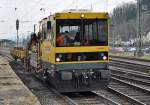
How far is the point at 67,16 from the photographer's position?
16641mm

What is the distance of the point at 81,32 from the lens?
1688 centimetres

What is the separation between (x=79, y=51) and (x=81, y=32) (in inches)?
32.0

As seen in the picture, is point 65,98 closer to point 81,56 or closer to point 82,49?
point 81,56

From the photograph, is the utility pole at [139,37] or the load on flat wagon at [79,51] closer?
the load on flat wagon at [79,51]

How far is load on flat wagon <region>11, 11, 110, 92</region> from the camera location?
1646cm

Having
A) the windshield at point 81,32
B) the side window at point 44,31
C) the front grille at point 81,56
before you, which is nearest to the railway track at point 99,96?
the front grille at point 81,56

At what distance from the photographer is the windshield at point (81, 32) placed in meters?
16.6

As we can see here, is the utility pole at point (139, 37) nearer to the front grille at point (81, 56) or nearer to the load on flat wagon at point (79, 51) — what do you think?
the load on flat wagon at point (79, 51)

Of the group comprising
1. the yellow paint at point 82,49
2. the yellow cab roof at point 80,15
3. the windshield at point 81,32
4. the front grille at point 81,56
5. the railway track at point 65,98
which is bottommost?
the railway track at point 65,98

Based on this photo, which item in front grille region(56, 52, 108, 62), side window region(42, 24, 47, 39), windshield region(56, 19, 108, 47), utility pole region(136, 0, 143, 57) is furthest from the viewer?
utility pole region(136, 0, 143, 57)

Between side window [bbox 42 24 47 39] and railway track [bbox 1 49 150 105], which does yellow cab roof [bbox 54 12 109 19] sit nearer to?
side window [bbox 42 24 47 39]

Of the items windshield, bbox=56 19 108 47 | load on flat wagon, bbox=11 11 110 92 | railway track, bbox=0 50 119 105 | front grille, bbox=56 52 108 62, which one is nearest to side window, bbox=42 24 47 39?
load on flat wagon, bbox=11 11 110 92

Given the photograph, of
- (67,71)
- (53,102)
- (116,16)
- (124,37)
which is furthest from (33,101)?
(124,37)

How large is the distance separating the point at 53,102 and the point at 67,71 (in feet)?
5.26
